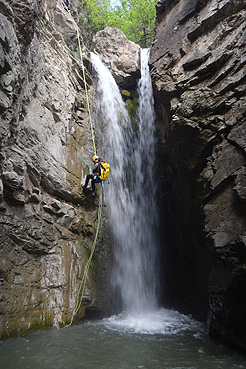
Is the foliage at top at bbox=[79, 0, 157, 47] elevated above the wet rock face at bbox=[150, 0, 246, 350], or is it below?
above

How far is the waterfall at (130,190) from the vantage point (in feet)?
29.7

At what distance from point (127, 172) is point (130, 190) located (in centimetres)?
81

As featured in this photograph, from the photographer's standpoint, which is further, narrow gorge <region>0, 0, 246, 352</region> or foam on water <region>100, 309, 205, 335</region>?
foam on water <region>100, 309, 205, 335</region>

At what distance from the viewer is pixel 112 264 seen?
27.9 feet

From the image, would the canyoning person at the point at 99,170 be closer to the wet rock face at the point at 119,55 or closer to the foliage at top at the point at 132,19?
the wet rock face at the point at 119,55

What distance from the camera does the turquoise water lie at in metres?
4.32

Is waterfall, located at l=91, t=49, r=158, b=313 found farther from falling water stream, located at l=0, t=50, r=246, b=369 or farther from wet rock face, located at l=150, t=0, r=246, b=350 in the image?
wet rock face, located at l=150, t=0, r=246, b=350

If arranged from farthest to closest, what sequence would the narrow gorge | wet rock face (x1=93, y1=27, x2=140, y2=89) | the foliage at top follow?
the foliage at top
wet rock face (x1=93, y1=27, x2=140, y2=89)
the narrow gorge

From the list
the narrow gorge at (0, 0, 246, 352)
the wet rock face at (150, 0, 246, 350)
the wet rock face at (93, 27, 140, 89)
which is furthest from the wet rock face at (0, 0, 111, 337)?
the wet rock face at (93, 27, 140, 89)

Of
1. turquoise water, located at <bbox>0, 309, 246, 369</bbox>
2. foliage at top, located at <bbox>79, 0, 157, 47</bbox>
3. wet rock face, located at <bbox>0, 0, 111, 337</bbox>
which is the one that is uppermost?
foliage at top, located at <bbox>79, 0, 157, 47</bbox>

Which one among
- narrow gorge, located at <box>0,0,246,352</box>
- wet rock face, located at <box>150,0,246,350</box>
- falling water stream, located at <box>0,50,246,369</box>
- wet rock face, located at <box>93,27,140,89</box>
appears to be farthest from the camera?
wet rock face, located at <box>93,27,140,89</box>

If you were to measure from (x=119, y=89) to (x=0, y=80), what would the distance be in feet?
28.2

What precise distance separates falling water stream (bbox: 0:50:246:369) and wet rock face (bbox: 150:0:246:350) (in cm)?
91

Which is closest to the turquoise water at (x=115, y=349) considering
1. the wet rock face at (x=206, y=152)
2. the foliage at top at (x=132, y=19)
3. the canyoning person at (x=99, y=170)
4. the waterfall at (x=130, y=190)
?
the wet rock face at (x=206, y=152)
